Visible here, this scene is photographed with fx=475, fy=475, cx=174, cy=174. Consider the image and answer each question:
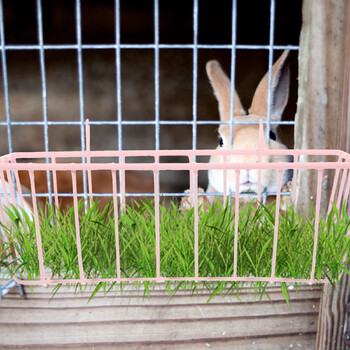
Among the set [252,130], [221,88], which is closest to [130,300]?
[252,130]

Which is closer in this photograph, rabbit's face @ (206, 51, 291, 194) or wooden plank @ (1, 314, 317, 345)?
wooden plank @ (1, 314, 317, 345)

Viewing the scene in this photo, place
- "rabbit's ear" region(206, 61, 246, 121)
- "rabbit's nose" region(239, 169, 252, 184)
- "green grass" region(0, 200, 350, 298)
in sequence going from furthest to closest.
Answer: "rabbit's ear" region(206, 61, 246, 121)
"rabbit's nose" region(239, 169, 252, 184)
"green grass" region(0, 200, 350, 298)

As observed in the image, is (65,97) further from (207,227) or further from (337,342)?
(337,342)

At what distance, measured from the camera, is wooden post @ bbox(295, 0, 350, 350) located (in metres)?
0.90

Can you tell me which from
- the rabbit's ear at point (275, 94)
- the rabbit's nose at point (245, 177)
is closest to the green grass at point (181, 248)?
the rabbit's nose at point (245, 177)

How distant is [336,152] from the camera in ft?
2.72

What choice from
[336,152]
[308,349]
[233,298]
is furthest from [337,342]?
[336,152]

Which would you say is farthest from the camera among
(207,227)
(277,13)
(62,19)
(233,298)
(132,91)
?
(132,91)

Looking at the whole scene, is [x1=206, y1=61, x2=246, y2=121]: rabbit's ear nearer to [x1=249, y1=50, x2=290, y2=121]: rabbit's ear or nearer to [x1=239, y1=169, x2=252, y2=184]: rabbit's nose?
[x1=249, y1=50, x2=290, y2=121]: rabbit's ear

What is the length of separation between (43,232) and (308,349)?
576 mm

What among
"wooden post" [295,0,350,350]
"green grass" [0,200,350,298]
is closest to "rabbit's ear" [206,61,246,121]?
"wooden post" [295,0,350,350]

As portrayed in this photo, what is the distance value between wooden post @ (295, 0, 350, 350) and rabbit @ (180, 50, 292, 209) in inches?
4.5

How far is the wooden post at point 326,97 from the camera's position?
899 mm

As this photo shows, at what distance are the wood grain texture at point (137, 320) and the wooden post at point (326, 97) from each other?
87mm
